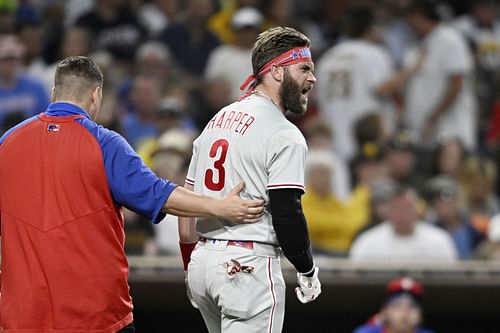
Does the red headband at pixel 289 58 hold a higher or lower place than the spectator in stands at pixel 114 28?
lower

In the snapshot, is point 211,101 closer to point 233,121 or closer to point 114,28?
point 114,28

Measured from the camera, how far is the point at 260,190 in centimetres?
468

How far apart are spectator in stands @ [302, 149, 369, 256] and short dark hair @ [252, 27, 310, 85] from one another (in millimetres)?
3930

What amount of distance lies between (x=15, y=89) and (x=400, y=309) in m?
3.89

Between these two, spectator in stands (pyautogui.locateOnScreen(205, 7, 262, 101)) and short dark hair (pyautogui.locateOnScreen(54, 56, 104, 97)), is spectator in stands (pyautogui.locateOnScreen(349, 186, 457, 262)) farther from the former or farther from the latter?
short dark hair (pyautogui.locateOnScreen(54, 56, 104, 97))

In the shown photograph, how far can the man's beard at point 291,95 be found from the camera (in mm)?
4805

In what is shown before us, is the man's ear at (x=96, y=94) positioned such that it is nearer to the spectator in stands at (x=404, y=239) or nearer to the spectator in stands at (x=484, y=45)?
the spectator in stands at (x=404, y=239)

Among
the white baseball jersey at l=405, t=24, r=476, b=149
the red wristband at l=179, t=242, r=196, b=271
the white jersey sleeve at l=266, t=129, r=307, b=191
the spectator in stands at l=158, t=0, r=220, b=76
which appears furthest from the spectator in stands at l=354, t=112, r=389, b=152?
the white jersey sleeve at l=266, t=129, r=307, b=191

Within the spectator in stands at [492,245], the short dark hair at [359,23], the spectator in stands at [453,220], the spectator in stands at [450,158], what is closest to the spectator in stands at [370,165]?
the spectator in stands at [453,220]

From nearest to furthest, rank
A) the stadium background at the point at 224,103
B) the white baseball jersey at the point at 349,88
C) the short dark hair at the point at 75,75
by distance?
the short dark hair at the point at 75,75 < the stadium background at the point at 224,103 < the white baseball jersey at the point at 349,88

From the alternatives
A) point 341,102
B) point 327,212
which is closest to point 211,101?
point 341,102

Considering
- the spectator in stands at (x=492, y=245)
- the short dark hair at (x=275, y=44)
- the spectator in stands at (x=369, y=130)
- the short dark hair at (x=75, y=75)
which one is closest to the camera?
the short dark hair at (x=75, y=75)

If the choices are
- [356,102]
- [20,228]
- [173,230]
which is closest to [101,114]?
[173,230]

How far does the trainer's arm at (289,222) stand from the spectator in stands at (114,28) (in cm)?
628
